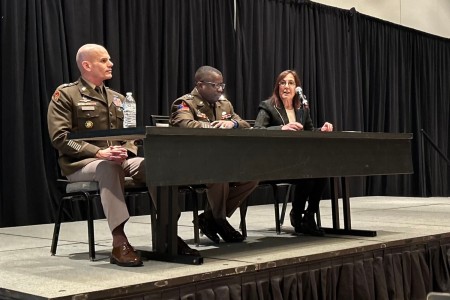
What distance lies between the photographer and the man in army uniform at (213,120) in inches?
129

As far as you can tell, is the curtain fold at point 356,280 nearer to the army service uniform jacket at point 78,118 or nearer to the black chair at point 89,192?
the black chair at point 89,192

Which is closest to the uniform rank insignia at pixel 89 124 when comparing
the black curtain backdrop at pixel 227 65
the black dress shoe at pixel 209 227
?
the black dress shoe at pixel 209 227

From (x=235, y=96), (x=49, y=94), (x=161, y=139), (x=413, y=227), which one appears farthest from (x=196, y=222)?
(x=235, y=96)

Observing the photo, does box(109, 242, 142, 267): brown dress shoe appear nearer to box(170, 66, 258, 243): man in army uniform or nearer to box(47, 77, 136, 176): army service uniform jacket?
box(47, 77, 136, 176): army service uniform jacket

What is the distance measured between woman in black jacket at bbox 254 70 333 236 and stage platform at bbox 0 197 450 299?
0.37 feet

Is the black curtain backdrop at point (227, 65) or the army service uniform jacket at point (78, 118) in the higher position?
the black curtain backdrop at point (227, 65)

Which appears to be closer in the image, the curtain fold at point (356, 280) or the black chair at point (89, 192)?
the curtain fold at point (356, 280)

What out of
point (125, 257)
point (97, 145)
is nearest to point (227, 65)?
point (97, 145)

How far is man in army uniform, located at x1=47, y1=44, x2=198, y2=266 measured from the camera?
270cm

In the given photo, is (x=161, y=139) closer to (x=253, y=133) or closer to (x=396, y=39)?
(x=253, y=133)

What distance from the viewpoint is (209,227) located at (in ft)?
11.2

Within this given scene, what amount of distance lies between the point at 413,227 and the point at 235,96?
288cm

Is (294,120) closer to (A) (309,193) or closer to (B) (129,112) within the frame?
(A) (309,193)

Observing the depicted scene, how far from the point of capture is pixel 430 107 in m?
9.27
